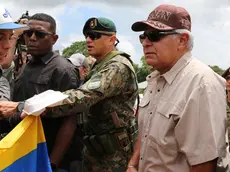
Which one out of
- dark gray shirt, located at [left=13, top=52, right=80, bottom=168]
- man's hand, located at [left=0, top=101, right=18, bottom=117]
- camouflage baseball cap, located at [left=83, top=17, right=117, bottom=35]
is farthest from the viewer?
camouflage baseball cap, located at [left=83, top=17, right=117, bottom=35]

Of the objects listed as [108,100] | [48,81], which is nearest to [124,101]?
[108,100]

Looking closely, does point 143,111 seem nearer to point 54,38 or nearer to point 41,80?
point 41,80

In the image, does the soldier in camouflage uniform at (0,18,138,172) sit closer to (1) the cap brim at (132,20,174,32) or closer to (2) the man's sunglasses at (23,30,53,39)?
(2) the man's sunglasses at (23,30,53,39)

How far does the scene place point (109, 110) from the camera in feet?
13.8

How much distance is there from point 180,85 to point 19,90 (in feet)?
6.21

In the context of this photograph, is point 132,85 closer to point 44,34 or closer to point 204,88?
point 44,34

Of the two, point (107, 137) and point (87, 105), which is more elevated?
point (87, 105)

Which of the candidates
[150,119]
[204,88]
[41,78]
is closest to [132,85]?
[41,78]

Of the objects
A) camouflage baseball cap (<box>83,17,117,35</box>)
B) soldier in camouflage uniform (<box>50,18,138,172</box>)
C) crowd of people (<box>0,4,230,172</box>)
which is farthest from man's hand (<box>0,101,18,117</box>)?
camouflage baseball cap (<box>83,17,117,35</box>)

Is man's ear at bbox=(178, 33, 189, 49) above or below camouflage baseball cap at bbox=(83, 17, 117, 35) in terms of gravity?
above

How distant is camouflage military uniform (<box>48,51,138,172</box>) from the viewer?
3.85 m

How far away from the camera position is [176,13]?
3.07 meters

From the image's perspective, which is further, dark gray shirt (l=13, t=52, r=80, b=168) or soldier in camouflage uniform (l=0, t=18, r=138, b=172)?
dark gray shirt (l=13, t=52, r=80, b=168)

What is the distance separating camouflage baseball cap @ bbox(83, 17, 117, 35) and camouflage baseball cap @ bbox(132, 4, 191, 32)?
1477 mm
